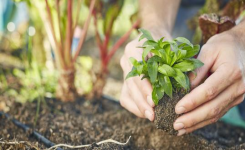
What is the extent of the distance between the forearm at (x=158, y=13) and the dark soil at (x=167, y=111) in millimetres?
508

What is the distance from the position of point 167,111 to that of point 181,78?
0.16 metres

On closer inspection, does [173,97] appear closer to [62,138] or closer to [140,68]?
[140,68]

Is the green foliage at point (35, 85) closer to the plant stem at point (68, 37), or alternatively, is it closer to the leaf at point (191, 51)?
the plant stem at point (68, 37)

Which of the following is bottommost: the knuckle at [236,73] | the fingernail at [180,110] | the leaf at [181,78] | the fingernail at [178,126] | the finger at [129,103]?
the finger at [129,103]

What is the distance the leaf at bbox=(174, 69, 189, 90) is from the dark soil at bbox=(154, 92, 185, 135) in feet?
0.25

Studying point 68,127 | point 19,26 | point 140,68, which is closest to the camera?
point 140,68

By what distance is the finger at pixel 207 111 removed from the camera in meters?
1.07

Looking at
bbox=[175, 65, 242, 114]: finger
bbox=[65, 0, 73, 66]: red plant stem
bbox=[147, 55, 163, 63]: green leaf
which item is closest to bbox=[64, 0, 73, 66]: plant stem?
bbox=[65, 0, 73, 66]: red plant stem

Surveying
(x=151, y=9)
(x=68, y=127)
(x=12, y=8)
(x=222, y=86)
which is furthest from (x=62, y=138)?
(x=12, y=8)

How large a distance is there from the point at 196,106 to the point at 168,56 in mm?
211

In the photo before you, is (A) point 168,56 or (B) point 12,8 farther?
(B) point 12,8

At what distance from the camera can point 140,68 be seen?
3.39 feet

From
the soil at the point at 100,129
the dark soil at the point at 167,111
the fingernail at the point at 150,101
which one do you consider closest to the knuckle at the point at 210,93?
the dark soil at the point at 167,111

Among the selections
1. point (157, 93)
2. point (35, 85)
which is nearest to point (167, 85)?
point (157, 93)
